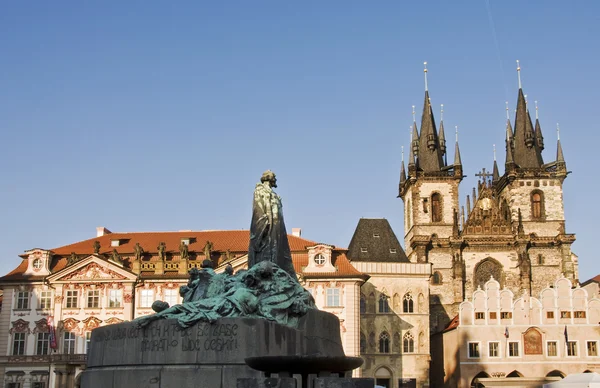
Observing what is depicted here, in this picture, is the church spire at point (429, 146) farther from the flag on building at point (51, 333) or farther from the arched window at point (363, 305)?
the flag on building at point (51, 333)

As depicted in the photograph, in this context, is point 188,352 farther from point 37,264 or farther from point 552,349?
point 552,349

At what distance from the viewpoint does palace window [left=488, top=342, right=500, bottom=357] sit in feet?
178

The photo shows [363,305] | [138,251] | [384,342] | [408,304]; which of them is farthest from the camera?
[408,304]

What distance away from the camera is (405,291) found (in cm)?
5956

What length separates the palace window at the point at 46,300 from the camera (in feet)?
162

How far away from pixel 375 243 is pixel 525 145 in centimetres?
2278

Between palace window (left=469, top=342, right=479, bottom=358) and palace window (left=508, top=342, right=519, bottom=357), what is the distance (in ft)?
7.16

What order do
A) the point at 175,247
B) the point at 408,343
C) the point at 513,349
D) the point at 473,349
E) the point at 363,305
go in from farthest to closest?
the point at 363,305 → the point at 408,343 → the point at 473,349 → the point at 513,349 → the point at 175,247

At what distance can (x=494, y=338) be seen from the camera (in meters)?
54.8

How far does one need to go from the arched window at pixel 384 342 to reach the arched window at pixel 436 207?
18215 mm

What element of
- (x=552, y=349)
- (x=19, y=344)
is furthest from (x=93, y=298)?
(x=552, y=349)

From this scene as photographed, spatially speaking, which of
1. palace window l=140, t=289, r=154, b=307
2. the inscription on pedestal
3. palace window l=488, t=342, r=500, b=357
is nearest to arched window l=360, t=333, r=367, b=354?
palace window l=488, t=342, r=500, b=357

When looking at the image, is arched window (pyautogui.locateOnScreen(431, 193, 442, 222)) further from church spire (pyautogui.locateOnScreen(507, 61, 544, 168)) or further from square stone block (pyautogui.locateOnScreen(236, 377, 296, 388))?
square stone block (pyautogui.locateOnScreen(236, 377, 296, 388))

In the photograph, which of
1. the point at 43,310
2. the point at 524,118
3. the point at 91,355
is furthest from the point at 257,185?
the point at 524,118
